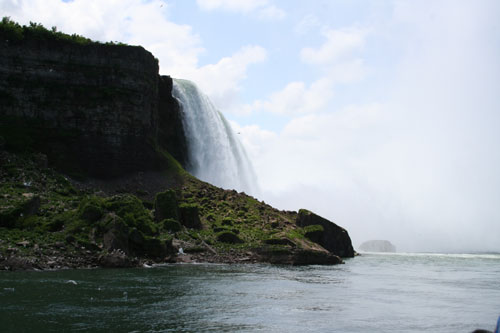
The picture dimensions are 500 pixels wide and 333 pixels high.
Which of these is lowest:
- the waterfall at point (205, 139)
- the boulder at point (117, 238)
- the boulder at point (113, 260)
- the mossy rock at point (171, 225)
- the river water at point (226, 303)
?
the river water at point (226, 303)

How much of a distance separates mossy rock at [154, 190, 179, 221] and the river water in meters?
17.3

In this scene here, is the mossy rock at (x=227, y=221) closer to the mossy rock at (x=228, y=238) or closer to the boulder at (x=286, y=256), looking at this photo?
the mossy rock at (x=228, y=238)

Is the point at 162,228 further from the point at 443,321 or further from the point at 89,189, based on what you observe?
the point at 443,321

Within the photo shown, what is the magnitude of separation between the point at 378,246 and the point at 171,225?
300 feet

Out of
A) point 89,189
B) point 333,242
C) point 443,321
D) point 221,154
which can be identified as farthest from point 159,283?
point 221,154

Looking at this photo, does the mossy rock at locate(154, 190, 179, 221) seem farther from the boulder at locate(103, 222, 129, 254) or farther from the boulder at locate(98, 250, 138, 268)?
the boulder at locate(98, 250, 138, 268)

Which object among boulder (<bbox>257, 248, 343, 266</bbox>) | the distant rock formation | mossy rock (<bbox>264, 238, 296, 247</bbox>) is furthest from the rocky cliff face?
the distant rock formation

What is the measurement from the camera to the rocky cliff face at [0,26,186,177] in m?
62.0

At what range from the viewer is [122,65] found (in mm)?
68750

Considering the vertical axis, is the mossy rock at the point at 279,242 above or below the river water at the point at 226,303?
Answer: above

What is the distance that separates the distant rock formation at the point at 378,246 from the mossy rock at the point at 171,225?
8927cm

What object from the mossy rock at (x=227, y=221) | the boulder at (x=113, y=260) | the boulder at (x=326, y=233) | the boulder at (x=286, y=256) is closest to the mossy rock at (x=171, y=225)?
the mossy rock at (x=227, y=221)

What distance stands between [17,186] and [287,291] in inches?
1352

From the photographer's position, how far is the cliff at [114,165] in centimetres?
4481
